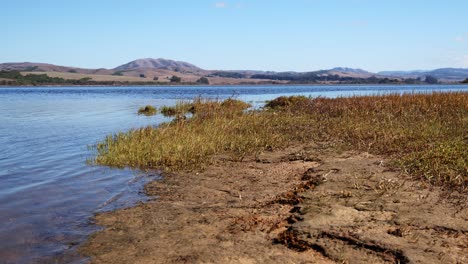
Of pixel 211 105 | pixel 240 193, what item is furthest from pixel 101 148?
pixel 211 105

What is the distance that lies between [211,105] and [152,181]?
13843 millimetres

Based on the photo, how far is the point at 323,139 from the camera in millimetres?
14930

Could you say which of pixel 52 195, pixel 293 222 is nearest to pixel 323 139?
pixel 293 222

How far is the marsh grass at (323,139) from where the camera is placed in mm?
10406

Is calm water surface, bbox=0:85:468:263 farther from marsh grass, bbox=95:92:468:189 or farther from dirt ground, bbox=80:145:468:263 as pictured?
marsh grass, bbox=95:92:468:189

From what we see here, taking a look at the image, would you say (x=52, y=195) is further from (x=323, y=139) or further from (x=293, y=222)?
(x=323, y=139)

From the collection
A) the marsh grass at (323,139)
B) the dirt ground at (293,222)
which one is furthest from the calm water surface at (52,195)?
the marsh grass at (323,139)

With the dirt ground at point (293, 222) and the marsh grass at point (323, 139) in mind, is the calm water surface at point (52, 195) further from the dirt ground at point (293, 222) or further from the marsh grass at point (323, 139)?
the marsh grass at point (323, 139)

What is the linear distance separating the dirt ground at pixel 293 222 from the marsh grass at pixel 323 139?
1217mm

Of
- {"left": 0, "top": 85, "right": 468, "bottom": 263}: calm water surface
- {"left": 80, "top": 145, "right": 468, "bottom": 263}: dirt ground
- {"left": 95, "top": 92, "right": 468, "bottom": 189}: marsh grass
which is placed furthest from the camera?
{"left": 95, "top": 92, "right": 468, "bottom": 189}: marsh grass

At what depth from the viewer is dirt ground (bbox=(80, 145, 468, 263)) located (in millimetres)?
5699

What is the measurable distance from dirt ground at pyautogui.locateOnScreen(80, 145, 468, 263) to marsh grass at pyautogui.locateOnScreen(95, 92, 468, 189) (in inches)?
47.9

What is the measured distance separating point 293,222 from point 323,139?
8371 mm

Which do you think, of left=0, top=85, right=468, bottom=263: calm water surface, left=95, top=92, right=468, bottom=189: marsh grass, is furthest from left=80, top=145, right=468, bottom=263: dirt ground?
left=95, top=92, right=468, bottom=189: marsh grass
